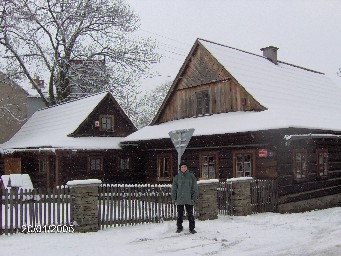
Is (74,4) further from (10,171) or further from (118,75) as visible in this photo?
(10,171)

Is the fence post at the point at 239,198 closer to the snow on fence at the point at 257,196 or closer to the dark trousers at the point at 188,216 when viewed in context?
→ the snow on fence at the point at 257,196

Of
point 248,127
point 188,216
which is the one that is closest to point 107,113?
point 248,127

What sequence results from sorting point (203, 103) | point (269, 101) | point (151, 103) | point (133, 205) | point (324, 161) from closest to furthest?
1. point (133, 205)
2. point (269, 101)
3. point (324, 161)
4. point (203, 103)
5. point (151, 103)

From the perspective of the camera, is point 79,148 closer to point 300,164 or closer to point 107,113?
point 107,113

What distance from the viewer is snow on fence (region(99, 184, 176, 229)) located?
11.4 m

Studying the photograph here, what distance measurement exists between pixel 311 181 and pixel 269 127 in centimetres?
455

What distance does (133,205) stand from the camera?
11898 mm

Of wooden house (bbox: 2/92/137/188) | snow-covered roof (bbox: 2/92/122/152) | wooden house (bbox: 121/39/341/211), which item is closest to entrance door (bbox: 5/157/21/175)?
wooden house (bbox: 2/92/137/188)

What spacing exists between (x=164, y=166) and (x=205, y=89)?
4.27m

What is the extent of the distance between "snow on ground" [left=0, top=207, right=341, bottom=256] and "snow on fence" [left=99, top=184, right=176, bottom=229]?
1.02 ft

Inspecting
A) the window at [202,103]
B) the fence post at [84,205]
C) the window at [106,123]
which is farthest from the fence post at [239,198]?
the window at [106,123]

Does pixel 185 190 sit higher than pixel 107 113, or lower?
lower

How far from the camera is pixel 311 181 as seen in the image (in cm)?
1808

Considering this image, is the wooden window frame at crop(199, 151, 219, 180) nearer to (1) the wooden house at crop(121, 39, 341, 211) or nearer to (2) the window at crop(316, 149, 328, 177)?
(1) the wooden house at crop(121, 39, 341, 211)
